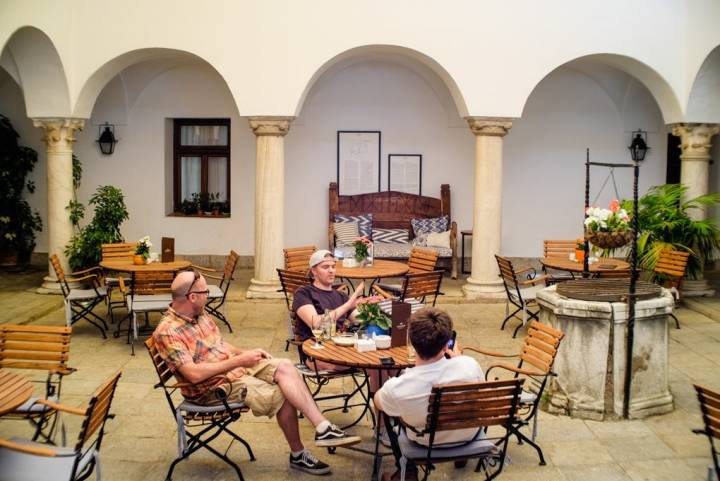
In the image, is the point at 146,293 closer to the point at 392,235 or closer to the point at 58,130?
the point at 58,130

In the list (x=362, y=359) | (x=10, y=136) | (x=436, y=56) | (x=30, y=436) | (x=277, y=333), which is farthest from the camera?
(x=10, y=136)

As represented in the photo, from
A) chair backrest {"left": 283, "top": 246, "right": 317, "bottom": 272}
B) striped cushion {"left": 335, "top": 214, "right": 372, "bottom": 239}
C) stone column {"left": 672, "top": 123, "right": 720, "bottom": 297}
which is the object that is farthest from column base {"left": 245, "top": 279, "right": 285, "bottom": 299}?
stone column {"left": 672, "top": 123, "right": 720, "bottom": 297}

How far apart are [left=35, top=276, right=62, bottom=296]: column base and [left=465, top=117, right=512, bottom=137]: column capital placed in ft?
19.6

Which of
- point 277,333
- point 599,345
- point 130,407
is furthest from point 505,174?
point 130,407

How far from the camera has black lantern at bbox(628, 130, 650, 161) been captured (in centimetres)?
1379

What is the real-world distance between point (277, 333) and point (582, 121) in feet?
22.4

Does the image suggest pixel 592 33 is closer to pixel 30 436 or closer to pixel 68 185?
pixel 68 185

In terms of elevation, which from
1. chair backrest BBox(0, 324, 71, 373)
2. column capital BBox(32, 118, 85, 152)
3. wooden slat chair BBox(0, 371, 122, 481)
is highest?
column capital BBox(32, 118, 85, 152)

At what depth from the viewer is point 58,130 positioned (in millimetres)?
11812

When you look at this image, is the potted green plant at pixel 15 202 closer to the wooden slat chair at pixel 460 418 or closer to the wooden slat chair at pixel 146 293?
the wooden slat chair at pixel 146 293

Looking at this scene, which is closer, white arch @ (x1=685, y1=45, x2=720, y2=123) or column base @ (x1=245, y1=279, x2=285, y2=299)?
column base @ (x1=245, y1=279, x2=285, y2=299)

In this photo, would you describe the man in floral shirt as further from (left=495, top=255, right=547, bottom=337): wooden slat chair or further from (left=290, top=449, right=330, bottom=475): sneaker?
(left=495, top=255, right=547, bottom=337): wooden slat chair

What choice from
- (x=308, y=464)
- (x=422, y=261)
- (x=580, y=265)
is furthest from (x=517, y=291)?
(x=308, y=464)

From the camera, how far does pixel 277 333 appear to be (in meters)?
9.71
